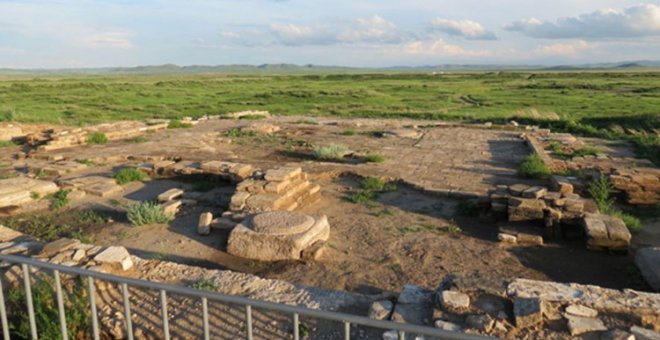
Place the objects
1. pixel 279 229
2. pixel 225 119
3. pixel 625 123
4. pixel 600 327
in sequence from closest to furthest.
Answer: pixel 600 327, pixel 279 229, pixel 625 123, pixel 225 119

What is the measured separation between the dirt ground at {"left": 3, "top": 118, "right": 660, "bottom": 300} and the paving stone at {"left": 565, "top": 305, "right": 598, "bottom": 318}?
568 mm

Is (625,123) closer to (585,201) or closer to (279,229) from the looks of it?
(585,201)

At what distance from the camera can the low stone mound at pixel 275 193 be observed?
25.2 feet

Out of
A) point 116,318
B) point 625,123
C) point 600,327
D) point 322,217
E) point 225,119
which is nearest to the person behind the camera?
point 600,327

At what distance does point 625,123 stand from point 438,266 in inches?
695

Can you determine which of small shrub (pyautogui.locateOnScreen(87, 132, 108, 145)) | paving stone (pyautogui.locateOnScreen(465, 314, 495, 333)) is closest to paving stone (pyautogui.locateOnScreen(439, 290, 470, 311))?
paving stone (pyautogui.locateOnScreen(465, 314, 495, 333))

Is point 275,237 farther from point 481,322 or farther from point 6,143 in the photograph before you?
point 6,143

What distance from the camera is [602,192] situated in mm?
8344

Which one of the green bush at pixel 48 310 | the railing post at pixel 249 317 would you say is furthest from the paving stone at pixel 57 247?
the railing post at pixel 249 317

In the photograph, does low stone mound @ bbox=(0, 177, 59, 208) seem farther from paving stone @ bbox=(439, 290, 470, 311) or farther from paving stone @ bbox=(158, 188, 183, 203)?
paving stone @ bbox=(439, 290, 470, 311)

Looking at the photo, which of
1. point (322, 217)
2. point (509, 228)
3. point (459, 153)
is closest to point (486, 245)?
point (509, 228)

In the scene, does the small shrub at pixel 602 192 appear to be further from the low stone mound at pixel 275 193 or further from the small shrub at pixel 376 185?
the low stone mound at pixel 275 193

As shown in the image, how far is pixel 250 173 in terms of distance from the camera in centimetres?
Result: 1002

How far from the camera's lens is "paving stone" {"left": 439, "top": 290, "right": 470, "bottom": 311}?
3938 millimetres
